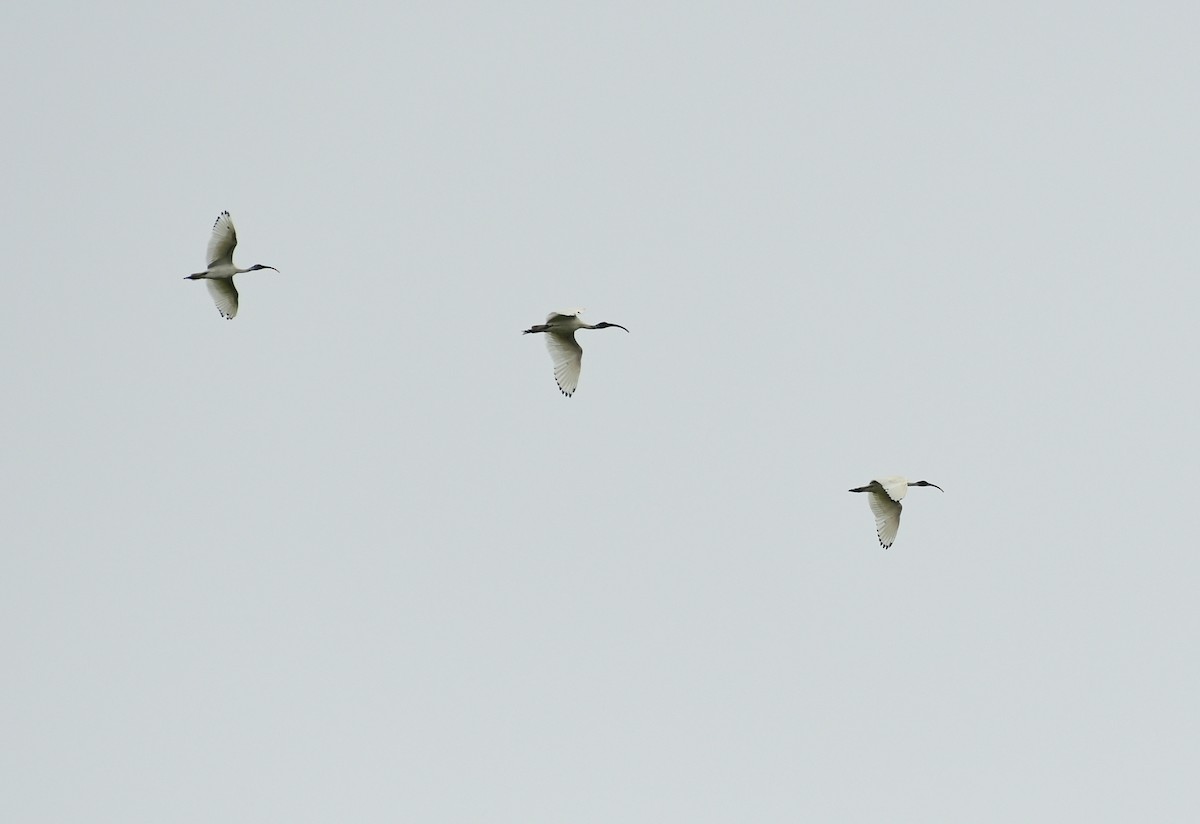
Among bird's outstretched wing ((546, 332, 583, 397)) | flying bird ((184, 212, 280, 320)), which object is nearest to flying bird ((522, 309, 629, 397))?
bird's outstretched wing ((546, 332, 583, 397))

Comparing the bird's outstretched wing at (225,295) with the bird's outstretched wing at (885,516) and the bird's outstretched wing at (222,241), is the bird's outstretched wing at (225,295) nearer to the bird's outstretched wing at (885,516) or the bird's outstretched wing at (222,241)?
the bird's outstretched wing at (222,241)

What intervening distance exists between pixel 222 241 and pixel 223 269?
0.79 meters

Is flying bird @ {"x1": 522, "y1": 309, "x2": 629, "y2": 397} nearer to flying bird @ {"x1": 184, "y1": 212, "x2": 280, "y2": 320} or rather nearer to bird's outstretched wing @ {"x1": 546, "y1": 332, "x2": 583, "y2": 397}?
bird's outstretched wing @ {"x1": 546, "y1": 332, "x2": 583, "y2": 397}

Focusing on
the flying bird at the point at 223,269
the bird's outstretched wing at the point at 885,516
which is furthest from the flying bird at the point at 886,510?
the flying bird at the point at 223,269

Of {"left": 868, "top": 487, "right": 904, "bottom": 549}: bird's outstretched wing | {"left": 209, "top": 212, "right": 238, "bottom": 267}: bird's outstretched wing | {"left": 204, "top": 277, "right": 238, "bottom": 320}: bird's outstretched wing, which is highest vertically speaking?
{"left": 209, "top": 212, "right": 238, "bottom": 267}: bird's outstretched wing

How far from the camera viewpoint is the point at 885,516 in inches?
1465

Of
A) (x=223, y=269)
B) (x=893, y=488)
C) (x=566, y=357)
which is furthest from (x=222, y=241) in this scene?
(x=893, y=488)

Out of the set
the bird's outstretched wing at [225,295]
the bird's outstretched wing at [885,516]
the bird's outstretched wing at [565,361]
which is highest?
the bird's outstretched wing at [225,295]

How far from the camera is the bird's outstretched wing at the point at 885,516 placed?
36.9 m

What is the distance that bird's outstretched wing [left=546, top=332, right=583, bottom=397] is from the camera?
39969mm

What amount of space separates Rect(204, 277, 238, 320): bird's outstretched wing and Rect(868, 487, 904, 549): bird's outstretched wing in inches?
655

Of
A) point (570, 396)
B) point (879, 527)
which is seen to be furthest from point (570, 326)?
point (879, 527)

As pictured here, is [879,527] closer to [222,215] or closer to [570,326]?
[570,326]

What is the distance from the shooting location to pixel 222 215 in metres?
40.0
